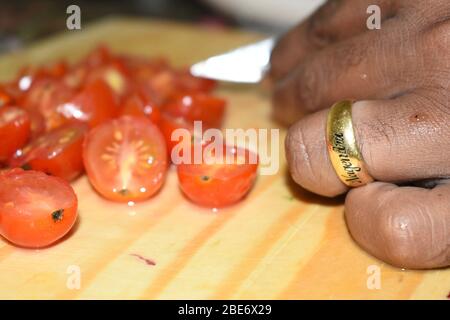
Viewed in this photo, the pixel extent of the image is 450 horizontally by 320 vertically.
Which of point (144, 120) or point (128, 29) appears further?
point (128, 29)

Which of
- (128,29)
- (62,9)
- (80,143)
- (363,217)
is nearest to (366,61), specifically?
(363,217)

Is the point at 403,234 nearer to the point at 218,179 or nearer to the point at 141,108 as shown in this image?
the point at 218,179

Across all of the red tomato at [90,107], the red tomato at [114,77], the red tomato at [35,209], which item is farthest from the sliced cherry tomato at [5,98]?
the red tomato at [35,209]

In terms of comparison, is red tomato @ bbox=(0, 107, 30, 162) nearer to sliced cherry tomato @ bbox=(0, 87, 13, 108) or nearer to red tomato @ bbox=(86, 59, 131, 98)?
sliced cherry tomato @ bbox=(0, 87, 13, 108)

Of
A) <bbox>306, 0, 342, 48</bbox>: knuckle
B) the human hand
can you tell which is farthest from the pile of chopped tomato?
<bbox>306, 0, 342, 48</bbox>: knuckle

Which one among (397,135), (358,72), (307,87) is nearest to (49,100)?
(307,87)

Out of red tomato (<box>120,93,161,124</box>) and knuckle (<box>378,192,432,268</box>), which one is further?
red tomato (<box>120,93,161,124</box>)

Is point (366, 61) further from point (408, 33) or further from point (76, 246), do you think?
point (76, 246)
